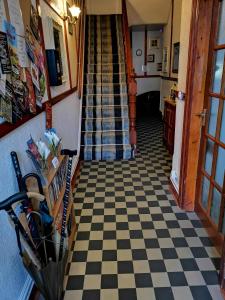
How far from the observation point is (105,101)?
446 centimetres

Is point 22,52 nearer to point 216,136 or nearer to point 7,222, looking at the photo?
point 7,222

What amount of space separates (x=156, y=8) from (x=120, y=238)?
18.1ft

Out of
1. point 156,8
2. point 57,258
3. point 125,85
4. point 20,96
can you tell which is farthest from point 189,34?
point 156,8

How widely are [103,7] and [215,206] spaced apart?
5.79 metres

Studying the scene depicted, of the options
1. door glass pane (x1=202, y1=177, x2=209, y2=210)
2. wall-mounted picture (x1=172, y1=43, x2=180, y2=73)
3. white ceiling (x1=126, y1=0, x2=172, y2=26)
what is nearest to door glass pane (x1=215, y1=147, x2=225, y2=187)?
door glass pane (x1=202, y1=177, x2=209, y2=210)

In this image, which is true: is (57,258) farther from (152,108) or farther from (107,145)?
(152,108)

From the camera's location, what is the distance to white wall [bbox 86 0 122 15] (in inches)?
234

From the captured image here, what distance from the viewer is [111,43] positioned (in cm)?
540

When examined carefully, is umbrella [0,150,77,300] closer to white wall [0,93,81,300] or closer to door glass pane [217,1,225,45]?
white wall [0,93,81,300]

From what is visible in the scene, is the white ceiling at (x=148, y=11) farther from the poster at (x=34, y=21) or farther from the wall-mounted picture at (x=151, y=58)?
the poster at (x=34, y=21)

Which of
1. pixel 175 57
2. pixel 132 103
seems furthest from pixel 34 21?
pixel 175 57

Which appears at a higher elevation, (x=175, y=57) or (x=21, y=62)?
(x=175, y=57)

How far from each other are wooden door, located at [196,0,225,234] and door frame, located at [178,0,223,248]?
0.05 metres

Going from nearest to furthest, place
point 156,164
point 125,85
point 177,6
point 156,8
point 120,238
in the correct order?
point 120,238, point 156,164, point 125,85, point 177,6, point 156,8
